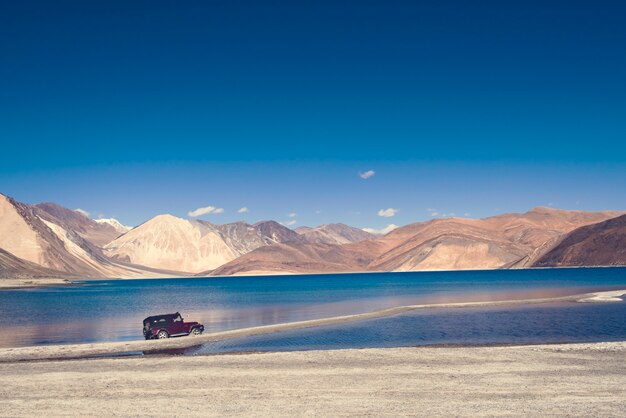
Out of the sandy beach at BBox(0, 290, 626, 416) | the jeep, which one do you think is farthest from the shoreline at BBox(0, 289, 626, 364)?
the jeep

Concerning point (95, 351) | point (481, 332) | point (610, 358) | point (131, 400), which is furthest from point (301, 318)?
point (131, 400)

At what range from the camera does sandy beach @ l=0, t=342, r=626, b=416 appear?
16.9 meters

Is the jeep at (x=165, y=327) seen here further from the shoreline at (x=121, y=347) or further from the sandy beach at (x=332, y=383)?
the sandy beach at (x=332, y=383)

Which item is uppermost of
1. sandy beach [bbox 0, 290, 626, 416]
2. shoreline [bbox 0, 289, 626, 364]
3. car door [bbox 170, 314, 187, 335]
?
car door [bbox 170, 314, 187, 335]

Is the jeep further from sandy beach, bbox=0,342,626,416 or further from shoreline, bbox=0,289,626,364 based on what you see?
sandy beach, bbox=0,342,626,416

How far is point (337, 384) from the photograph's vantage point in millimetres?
20266

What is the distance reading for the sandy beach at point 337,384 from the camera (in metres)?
16.9

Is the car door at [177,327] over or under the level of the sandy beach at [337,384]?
over

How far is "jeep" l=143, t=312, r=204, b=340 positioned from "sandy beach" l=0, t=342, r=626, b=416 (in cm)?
968

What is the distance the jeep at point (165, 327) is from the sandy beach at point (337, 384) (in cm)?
968

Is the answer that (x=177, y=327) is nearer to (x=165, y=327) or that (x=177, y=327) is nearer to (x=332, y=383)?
(x=165, y=327)

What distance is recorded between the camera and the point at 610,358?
80.5 ft

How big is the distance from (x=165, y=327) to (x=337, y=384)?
20463mm

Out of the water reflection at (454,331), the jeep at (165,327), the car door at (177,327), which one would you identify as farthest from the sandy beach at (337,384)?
the car door at (177,327)
